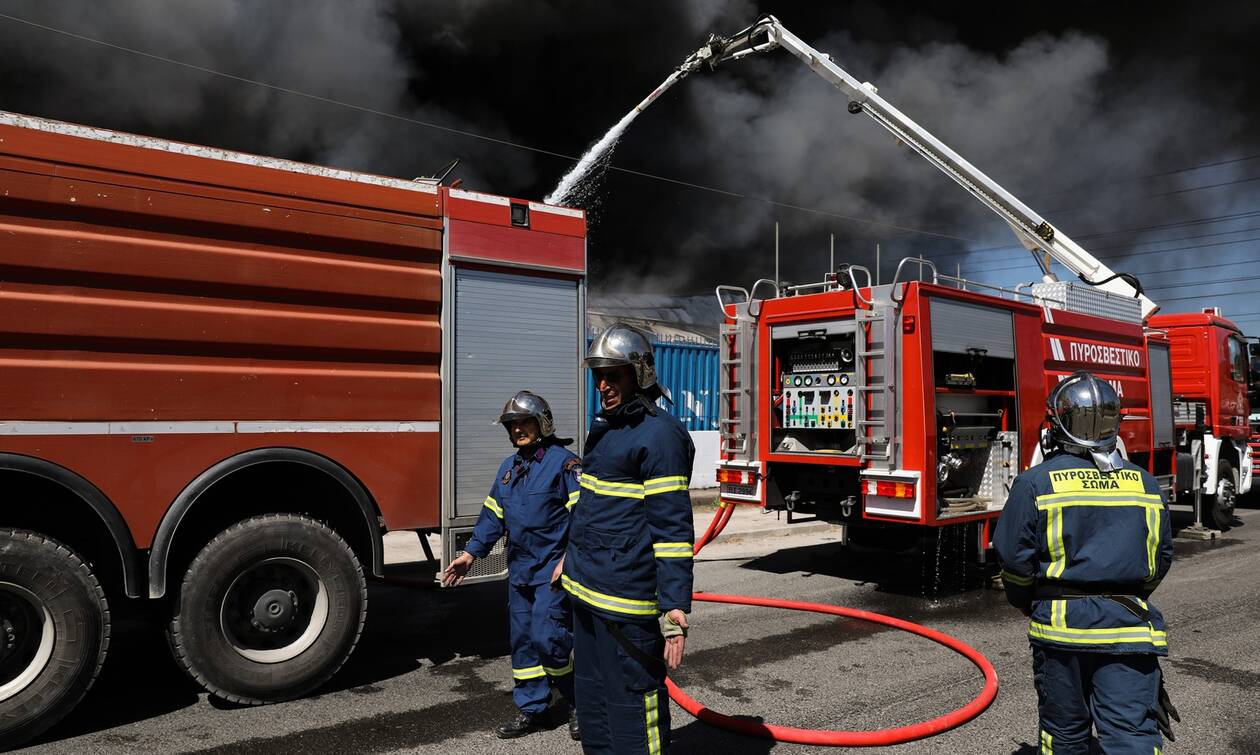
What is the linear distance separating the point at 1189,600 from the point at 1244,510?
9636 mm

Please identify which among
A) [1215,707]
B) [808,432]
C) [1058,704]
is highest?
[808,432]

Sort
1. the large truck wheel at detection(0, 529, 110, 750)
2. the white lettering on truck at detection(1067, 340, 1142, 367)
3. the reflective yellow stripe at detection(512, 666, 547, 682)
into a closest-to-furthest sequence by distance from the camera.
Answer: the large truck wheel at detection(0, 529, 110, 750) → the reflective yellow stripe at detection(512, 666, 547, 682) → the white lettering on truck at detection(1067, 340, 1142, 367)

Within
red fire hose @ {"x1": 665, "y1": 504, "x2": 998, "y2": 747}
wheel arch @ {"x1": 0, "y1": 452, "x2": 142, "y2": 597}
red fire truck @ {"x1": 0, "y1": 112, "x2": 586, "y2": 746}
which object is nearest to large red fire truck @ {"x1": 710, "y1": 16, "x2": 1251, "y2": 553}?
red fire hose @ {"x1": 665, "y1": 504, "x2": 998, "y2": 747}

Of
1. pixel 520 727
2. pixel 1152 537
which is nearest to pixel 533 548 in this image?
pixel 520 727

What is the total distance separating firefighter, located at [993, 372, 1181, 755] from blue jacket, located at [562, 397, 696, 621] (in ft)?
3.75

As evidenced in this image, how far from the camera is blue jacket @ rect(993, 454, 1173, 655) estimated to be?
9.32 ft

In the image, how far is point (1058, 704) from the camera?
116 inches

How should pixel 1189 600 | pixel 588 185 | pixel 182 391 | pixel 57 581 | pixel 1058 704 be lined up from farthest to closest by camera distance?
pixel 588 185 < pixel 1189 600 < pixel 182 391 < pixel 57 581 < pixel 1058 704

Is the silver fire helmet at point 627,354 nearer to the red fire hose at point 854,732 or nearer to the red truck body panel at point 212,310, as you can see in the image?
the red fire hose at point 854,732

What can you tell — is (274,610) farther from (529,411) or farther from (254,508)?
(529,411)

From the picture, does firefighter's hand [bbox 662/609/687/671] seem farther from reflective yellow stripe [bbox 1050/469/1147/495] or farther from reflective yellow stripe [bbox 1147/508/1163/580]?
reflective yellow stripe [bbox 1147/508/1163/580]

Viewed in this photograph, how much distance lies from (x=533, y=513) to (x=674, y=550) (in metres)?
1.54

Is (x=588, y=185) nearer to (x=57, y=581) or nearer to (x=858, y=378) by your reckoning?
(x=858, y=378)

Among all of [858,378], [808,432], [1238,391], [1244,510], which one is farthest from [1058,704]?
[1244,510]
